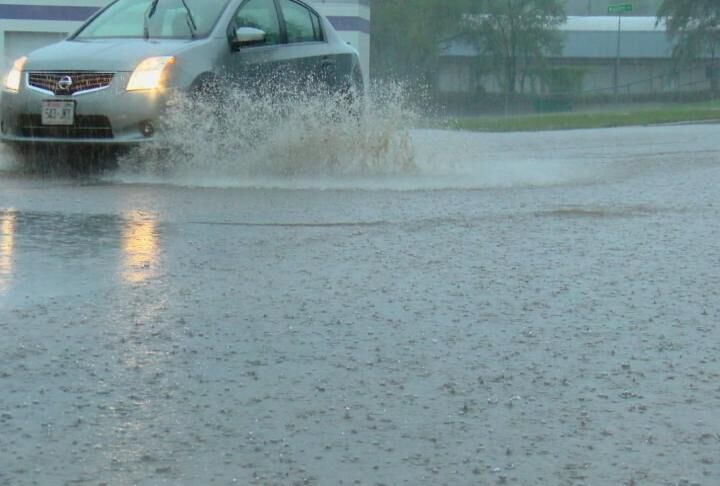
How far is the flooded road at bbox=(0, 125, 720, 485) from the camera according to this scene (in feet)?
11.7

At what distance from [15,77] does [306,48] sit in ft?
8.74

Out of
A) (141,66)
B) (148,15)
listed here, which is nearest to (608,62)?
(148,15)

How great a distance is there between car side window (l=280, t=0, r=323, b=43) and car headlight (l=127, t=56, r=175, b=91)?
1897 mm

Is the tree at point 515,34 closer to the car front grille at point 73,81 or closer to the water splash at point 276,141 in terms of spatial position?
the water splash at point 276,141

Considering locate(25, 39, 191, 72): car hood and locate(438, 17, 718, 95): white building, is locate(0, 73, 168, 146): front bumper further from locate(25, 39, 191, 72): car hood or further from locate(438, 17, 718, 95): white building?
locate(438, 17, 718, 95): white building

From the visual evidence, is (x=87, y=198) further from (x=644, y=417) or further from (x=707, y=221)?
(x=644, y=417)

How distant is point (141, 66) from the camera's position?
34.5 ft

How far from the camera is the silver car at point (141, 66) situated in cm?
1047

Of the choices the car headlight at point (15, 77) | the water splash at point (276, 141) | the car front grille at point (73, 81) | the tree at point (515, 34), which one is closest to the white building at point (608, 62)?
the tree at point (515, 34)

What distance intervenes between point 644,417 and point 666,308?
1.72 m

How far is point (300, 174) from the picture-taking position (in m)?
11.3

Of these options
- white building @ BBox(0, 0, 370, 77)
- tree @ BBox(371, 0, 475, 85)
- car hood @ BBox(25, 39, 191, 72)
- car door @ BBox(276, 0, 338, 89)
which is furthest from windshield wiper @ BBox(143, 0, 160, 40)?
tree @ BBox(371, 0, 475, 85)

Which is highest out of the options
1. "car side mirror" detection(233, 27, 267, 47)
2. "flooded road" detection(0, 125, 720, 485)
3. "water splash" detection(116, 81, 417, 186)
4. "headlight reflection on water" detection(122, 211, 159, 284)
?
"car side mirror" detection(233, 27, 267, 47)

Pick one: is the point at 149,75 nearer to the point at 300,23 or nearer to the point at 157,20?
the point at 157,20
